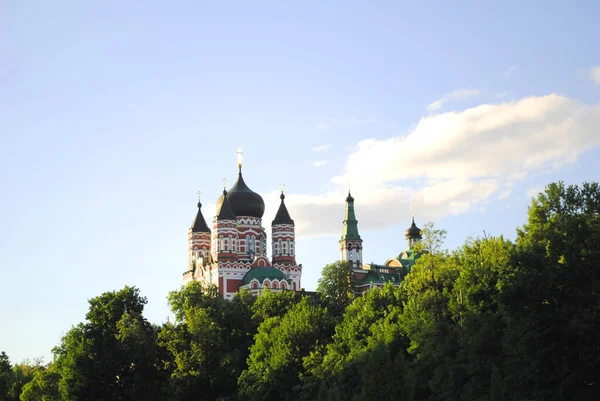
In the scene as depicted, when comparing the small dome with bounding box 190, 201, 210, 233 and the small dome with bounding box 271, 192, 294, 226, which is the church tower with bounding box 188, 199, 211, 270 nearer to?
the small dome with bounding box 190, 201, 210, 233

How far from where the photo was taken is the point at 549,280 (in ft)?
→ 111

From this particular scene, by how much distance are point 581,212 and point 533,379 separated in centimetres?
849

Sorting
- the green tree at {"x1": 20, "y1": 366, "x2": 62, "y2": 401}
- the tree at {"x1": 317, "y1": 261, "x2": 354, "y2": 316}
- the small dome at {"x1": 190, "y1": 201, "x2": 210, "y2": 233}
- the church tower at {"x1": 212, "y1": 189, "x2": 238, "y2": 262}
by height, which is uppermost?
the small dome at {"x1": 190, "y1": 201, "x2": 210, "y2": 233}

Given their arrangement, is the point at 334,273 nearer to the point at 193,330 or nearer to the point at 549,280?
the point at 193,330

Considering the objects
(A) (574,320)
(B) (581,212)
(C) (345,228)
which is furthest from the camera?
(C) (345,228)

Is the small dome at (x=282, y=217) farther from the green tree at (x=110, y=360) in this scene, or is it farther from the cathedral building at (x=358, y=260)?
the green tree at (x=110, y=360)

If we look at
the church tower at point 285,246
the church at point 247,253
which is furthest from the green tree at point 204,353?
the church tower at point 285,246

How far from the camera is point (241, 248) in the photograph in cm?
10369

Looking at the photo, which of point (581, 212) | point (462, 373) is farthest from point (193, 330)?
point (581, 212)

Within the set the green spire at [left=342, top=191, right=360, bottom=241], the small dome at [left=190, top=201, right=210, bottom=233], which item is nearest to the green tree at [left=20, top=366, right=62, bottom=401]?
the small dome at [left=190, top=201, right=210, bottom=233]

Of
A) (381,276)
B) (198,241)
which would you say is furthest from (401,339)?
(381,276)

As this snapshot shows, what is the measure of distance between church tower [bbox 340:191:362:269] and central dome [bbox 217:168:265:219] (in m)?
15.4

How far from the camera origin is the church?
99.9 metres

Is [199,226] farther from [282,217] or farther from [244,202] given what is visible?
[282,217]
